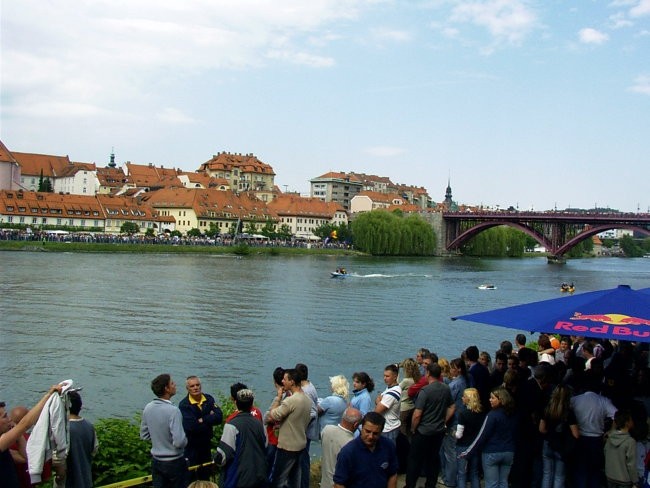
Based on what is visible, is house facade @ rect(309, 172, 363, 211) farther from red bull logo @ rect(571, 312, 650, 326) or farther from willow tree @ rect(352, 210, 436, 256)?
red bull logo @ rect(571, 312, 650, 326)

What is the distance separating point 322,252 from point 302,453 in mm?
105107

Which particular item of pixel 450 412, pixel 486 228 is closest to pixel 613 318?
pixel 450 412

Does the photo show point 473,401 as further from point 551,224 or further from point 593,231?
point 551,224

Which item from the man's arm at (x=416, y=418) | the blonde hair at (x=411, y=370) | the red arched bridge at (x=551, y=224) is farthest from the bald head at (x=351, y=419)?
the red arched bridge at (x=551, y=224)

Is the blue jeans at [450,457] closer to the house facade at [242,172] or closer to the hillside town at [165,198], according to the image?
the hillside town at [165,198]

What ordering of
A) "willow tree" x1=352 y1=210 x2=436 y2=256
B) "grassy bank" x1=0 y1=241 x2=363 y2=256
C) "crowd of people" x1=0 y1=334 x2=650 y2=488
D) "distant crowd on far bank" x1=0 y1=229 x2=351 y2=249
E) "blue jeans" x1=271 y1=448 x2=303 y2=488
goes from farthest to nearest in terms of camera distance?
1. "willow tree" x1=352 y1=210 x2=436 y2=256
2. "distant crowd on far bank" x1=0 y1=229 x2=351 y2=249
3. "grassy bank" x1=0 y1=241 x2=363 y2=256
4. "blue jeans" x1=271 y1=448 x2=303 y2=488
5. "crowd of people" x1=0 y1=334 x2=650 y2=488

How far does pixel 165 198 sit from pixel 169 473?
122 metres

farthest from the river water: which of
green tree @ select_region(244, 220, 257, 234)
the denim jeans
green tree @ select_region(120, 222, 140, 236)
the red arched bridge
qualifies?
green tree @ select_region(244, 220, 257, 234)

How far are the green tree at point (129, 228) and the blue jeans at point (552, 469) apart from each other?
103m

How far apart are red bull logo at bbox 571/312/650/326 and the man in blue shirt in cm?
391

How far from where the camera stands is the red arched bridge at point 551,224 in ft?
305

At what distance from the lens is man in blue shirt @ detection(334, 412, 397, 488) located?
6.16 meters

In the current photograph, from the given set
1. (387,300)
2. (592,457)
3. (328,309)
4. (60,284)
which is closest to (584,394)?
(592,457)

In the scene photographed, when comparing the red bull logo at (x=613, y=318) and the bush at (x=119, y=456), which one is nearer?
the red bull logo at (x=613, y=318)
